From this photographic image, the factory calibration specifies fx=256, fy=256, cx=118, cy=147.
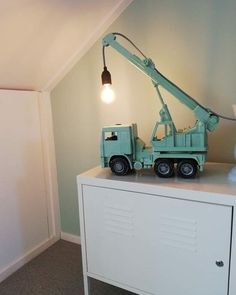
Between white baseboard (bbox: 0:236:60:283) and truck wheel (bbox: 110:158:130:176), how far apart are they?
99 cm

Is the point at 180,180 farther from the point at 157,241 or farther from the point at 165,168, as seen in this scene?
the point at 157,241

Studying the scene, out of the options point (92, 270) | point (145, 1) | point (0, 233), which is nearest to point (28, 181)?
point (0, 233)

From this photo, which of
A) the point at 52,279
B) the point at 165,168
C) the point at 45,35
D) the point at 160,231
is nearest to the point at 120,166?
the point at 165,168

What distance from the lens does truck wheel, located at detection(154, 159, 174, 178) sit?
3.65 feet

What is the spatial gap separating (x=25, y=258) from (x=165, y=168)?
1.19 m

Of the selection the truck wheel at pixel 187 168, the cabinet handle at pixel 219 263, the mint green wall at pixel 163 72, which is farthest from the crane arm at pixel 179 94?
the cabinet handle at pixel 219 263

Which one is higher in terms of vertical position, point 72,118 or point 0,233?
point 72,118

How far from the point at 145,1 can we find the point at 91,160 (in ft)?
3.31

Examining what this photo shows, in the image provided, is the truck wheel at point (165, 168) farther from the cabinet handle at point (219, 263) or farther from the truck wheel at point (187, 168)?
the cabinet handle at point (219, 263)

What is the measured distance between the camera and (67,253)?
5.90 feet

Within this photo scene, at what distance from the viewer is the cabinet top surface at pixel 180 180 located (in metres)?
0.98

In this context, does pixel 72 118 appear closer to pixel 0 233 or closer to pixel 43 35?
pixel 43 35

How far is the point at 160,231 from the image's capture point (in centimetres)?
104

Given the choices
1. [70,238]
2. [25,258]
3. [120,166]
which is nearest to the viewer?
[120,166]
